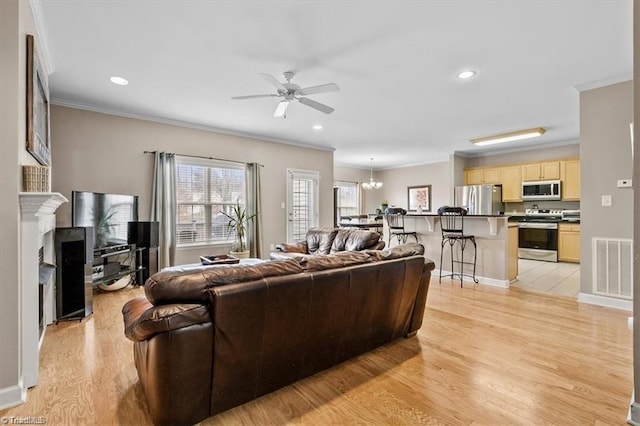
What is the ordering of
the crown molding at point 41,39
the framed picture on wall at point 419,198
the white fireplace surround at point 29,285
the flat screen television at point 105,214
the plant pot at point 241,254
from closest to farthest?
the white fireplace surround at point 29,285, the crown molding at point 41,39, the flat screen television at point 105,214, the plant pot at point 241,254, the framed picture on wall at point 419,198

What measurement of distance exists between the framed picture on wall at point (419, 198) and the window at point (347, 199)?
5.62ft

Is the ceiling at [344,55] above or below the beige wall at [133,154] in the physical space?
above

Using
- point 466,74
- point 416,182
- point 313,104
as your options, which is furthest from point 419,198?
point 313,104

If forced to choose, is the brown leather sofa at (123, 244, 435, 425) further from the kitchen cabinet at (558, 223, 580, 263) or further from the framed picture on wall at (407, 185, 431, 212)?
the framed picture on wall at (407, 185, 431, 212)

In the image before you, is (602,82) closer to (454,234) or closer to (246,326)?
(454,234)

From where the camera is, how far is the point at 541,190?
6.93m

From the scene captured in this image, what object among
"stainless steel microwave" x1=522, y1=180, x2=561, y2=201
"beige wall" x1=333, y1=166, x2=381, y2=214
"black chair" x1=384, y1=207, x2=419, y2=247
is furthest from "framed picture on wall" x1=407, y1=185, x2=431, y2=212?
"black chair" x1=384, y1=207, x2=419, y2=247

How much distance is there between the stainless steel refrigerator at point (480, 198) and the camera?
7.41 metres

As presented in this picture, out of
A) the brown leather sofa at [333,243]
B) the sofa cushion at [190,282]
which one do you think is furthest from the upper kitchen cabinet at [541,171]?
the sofa cushion at [190,282]

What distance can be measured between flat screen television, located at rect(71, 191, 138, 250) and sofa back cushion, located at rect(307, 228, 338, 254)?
9.22 ft

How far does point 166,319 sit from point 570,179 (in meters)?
8.11

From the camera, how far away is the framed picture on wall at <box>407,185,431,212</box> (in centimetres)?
921

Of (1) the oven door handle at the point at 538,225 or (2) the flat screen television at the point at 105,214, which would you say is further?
(1) the oven door handle at the point at 538,225

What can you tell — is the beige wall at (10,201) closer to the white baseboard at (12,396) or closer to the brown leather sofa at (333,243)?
the white baseboard at (12,396)
